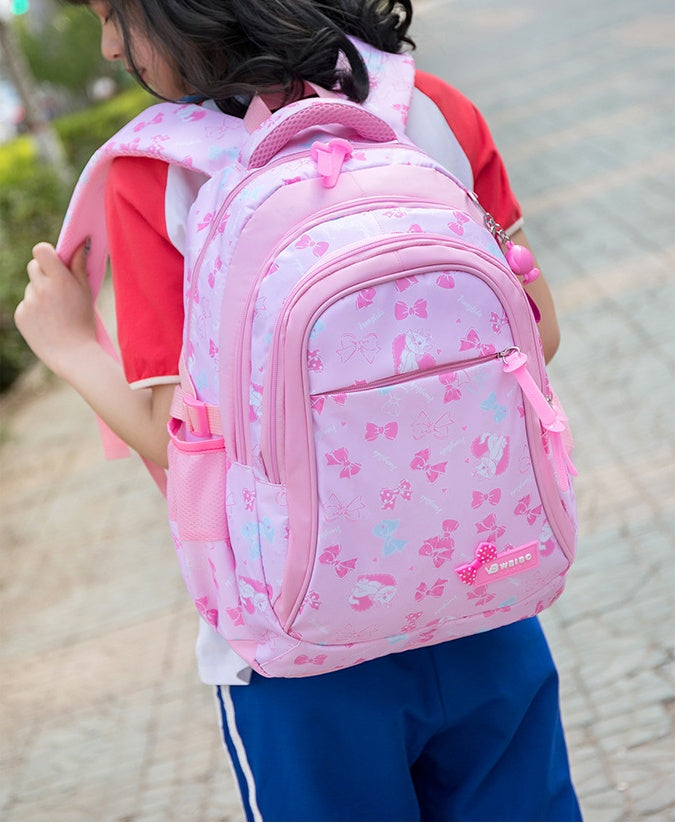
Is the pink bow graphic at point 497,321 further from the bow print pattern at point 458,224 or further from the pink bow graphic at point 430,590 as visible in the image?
the pink bow graphic at point 430,590

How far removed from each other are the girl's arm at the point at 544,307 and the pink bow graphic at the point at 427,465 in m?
0.36

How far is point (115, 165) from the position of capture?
1548 millimetres

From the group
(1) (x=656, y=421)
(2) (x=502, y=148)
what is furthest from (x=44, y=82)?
(1) (x=656, y=421)

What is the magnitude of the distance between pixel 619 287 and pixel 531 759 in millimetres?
4247

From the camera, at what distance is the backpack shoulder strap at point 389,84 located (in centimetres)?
156

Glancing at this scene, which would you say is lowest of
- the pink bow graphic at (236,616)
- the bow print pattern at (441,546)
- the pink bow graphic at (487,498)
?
the pink bow graphic at (236,616)

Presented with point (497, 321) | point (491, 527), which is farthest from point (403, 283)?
point (491, 527)

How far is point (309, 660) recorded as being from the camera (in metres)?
1.52

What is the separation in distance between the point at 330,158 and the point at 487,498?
0.47 metres

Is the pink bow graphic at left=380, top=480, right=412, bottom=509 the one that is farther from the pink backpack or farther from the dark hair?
the dark hair

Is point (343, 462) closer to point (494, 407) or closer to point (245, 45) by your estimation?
point (494, 407)

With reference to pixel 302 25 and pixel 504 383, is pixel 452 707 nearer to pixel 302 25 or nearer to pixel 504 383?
pixel 504 383

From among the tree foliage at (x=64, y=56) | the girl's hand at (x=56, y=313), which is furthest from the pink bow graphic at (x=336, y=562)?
the tree foliage at (x=64, y=56)

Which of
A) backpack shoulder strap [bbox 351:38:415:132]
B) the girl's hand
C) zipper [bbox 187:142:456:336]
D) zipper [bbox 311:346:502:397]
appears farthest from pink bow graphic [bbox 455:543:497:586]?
the girl's hand
